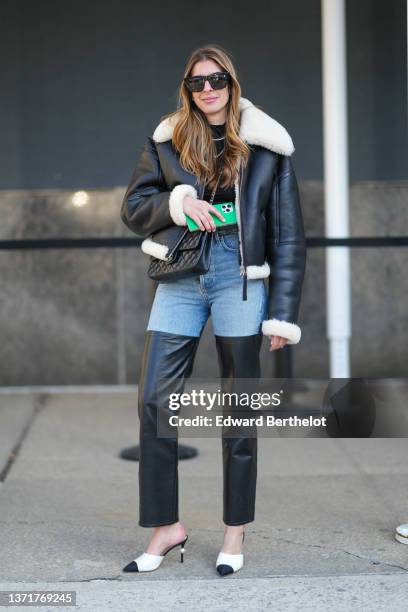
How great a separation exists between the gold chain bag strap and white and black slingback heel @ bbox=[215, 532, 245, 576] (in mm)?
1041

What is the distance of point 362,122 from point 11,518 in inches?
133

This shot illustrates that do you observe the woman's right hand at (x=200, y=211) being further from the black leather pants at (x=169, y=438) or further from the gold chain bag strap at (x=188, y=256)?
the black leather pants at (x=169, y=438)

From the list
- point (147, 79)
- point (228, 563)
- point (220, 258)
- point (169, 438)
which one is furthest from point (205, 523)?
point (147, 79)

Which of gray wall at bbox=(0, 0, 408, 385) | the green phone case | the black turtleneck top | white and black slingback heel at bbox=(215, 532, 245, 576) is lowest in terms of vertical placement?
white and black slingback heel at bbox=(215, 532, 245, 576)

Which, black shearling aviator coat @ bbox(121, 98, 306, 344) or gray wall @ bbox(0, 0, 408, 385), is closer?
black shearling aviator coat @ bbox(121, 98, 306, 344)

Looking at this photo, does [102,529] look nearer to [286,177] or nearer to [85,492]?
[85,492]

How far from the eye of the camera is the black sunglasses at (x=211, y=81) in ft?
11.3

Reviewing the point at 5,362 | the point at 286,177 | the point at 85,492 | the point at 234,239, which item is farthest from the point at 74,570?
the point at 5,362

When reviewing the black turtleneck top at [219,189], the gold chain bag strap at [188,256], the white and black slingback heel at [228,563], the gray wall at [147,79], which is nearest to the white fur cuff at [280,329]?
the gold chain bag strap at [188,256]

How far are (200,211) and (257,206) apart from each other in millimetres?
219

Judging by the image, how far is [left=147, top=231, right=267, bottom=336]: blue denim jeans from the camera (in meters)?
3.48

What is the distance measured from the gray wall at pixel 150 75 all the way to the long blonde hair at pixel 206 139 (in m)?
2.58

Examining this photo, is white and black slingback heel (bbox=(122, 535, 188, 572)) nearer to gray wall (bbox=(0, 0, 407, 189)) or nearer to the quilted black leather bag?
the quilted black leather bag

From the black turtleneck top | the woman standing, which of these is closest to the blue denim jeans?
the woman standing
